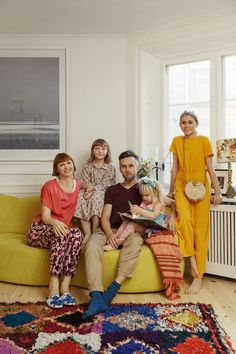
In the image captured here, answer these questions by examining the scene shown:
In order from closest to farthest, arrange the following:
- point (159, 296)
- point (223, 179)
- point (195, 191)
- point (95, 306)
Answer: point (95, 306) < point (159, 296) < point (195, 191) < point (223, 179)

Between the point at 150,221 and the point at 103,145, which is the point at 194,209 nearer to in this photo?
the point at 150,221

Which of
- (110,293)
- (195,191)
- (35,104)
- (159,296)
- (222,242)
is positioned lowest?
(159,296)

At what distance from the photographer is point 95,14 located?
347 cm

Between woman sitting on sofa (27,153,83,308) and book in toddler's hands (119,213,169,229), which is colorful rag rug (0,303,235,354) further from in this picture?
book in toddler's hands (119,213,169,229)

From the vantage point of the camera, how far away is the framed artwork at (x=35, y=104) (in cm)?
403

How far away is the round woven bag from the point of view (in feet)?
9.86

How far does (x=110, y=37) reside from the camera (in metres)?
3.97

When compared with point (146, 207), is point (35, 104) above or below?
above

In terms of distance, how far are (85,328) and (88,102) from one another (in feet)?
8.21

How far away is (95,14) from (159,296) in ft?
8.51

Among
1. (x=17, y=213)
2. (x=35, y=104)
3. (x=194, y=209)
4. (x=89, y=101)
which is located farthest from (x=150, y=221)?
(x=35, y=104)

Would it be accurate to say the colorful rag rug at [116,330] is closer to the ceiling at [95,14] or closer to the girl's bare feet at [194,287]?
the girl's bare feet at [194,287]

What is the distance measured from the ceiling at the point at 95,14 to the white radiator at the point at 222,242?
1812 millimetres

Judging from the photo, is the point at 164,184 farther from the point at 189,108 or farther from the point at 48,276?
the point at 48,276
